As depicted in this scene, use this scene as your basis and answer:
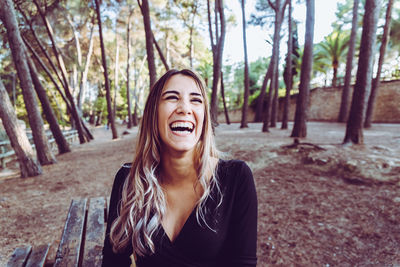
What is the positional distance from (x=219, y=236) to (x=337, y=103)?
68.5ft

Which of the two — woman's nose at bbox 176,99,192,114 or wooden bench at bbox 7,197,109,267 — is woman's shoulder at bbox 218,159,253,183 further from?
wooden bench at bbox 7,197,109,267

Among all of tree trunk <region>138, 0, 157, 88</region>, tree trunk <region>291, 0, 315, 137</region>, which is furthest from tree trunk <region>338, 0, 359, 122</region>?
tree trunk <region>138, 0, 157, 88</region>

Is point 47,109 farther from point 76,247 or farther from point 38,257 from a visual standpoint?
point 76,247

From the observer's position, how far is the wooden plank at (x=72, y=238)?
1.71m

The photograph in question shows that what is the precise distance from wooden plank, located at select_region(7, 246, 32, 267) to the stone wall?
66.7 feet

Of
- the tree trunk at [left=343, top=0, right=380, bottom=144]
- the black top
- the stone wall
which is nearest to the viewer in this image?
the black top

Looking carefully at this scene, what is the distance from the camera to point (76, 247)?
1.83 m

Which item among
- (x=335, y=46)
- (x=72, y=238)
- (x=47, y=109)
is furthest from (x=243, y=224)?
(x=335, y=46)

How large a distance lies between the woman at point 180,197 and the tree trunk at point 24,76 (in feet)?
25.9

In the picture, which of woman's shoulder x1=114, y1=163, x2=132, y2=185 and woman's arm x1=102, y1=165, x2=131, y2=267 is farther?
woman's shoulder x1=114, y1=163, x2=132, y2=185

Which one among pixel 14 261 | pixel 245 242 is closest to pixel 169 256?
pixel 245 242

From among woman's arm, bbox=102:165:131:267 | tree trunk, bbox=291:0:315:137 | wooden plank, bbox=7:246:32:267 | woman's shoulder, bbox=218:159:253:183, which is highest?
tree trunk, bbox=291:0:315:137

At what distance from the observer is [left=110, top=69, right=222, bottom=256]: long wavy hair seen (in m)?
1.42

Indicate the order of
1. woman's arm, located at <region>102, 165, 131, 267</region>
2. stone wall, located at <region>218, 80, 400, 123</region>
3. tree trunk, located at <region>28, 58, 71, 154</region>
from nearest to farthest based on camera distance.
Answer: woman's arm, located at <region>102, 165, 131, 267</region> < tree trunk, located at <region>28, 58, 71, 154</region> < stone wall, located at <region>218, 80, 400, 123</region>
